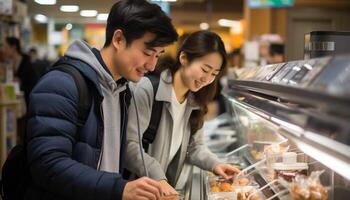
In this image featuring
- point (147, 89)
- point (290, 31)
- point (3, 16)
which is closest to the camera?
point (147, 89)

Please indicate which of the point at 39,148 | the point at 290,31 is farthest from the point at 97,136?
the point at 290,31

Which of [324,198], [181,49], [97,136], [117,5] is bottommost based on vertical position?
[324,198]

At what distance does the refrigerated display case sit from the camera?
3.92 feet

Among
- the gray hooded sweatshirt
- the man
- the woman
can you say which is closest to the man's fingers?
the man

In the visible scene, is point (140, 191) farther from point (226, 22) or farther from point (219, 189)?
point (226, 22)

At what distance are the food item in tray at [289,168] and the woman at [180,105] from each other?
0.57 meters

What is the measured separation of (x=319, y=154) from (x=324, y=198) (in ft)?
1.17

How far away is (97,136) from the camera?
1916mm

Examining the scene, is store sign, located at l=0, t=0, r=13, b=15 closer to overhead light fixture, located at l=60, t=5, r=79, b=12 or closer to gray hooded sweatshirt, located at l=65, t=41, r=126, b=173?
overhead light fixture, located at l=60, t=5, r=79, b=12

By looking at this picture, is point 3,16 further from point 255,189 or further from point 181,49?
point 255,189

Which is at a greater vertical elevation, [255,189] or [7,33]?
[7,33]

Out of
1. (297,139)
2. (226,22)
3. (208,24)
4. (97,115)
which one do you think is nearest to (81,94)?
(97,115)

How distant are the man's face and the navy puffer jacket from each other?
287mm

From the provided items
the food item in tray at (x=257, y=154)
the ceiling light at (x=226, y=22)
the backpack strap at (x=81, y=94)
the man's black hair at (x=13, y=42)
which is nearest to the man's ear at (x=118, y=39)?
the backpack strap at (x=81, y=94)
